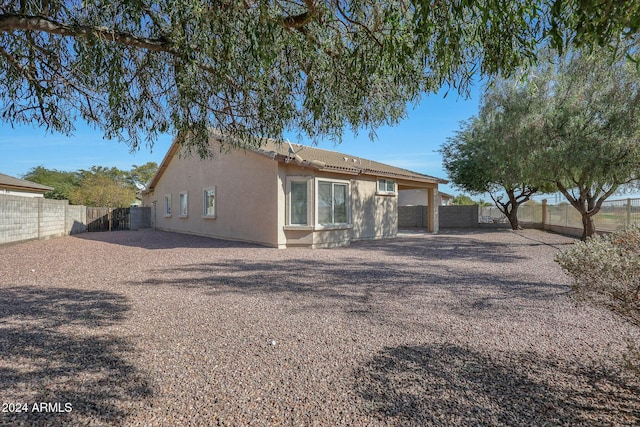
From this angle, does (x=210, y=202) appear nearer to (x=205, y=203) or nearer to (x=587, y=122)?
(x=205, y=203)

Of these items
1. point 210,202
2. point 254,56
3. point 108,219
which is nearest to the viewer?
point 254,56

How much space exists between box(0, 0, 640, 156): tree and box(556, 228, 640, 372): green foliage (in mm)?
1663

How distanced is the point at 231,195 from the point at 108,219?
509 inches

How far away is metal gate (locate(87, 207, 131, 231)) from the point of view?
69.5ft

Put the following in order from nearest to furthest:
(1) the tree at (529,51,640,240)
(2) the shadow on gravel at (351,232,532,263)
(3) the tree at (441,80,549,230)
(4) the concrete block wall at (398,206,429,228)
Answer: (1) the tree at (529,51,640,240)
(2) the shadow on gravel at (351,232,532,263)
(3) the tree at (441,80,549,230)
(4) the concrete block wall at (398,206,429,228)

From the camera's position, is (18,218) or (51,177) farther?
(51,177)

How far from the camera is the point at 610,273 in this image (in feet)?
8.77

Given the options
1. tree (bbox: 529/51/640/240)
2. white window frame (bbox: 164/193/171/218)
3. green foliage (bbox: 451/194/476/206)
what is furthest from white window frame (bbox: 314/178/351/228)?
green foliage (bbox: 451/194/476/206)

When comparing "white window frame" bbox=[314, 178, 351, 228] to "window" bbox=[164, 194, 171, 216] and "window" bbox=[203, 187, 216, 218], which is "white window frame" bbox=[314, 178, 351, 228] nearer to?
"window" bbox=[203, 187, 216, 218]

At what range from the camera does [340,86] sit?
18.2 feet

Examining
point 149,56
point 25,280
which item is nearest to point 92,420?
point 149,56

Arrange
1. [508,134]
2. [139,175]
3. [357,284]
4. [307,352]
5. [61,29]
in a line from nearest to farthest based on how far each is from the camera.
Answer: [307,352], [61,29], [357,284], [508,134], [139,175]

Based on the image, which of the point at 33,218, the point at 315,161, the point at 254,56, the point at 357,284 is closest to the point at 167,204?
the point at 33,218

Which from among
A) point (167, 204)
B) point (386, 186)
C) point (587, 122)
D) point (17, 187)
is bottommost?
point (167, 204)
